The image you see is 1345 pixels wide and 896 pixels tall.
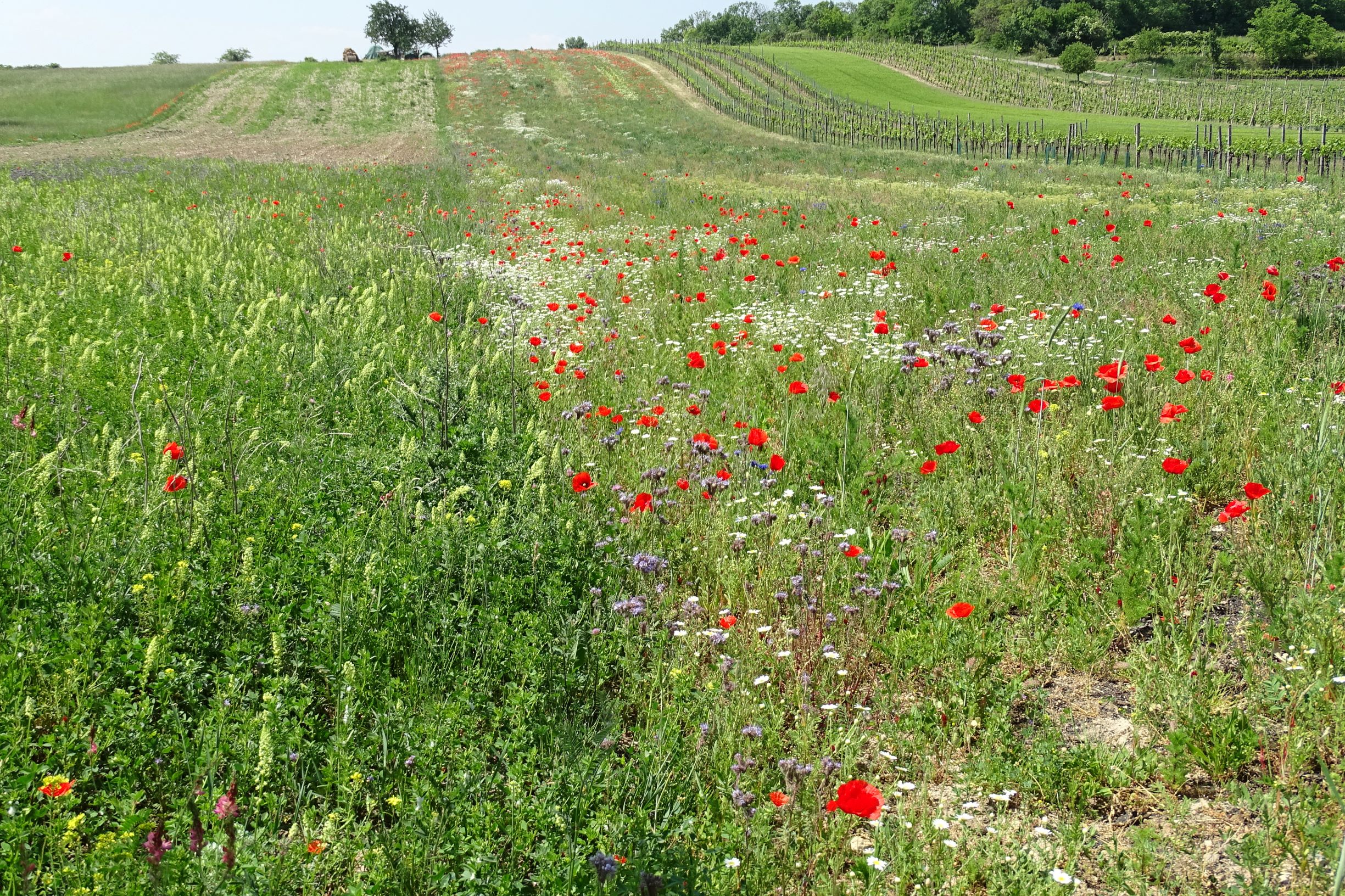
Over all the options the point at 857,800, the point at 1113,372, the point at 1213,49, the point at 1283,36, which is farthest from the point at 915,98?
the point at 857,800

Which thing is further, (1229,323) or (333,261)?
(333,261)

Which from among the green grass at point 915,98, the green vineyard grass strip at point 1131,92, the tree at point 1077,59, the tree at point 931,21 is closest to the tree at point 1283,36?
the green vineyard grass strip at point 1131,92

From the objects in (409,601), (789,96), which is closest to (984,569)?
(409,601)

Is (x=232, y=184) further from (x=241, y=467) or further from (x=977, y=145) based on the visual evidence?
(x=977, y=145)

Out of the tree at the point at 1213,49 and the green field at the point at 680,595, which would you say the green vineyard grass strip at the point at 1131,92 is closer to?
the tree at the point at 1213,49

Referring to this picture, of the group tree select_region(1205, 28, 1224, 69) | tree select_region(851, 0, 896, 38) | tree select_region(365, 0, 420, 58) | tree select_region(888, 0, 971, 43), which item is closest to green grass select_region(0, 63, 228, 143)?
tree select_region(365, 0, 420, 58)

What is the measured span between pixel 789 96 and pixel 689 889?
5296cm

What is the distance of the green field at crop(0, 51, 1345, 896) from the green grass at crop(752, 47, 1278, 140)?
3502 centimetres

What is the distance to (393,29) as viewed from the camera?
84812 mm

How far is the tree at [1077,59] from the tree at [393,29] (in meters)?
66.6

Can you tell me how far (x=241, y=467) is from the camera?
3.88m

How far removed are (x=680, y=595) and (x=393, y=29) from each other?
9864 centimetres

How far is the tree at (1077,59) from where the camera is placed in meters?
62.6

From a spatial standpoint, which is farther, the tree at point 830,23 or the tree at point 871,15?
the tree at point 830,23
